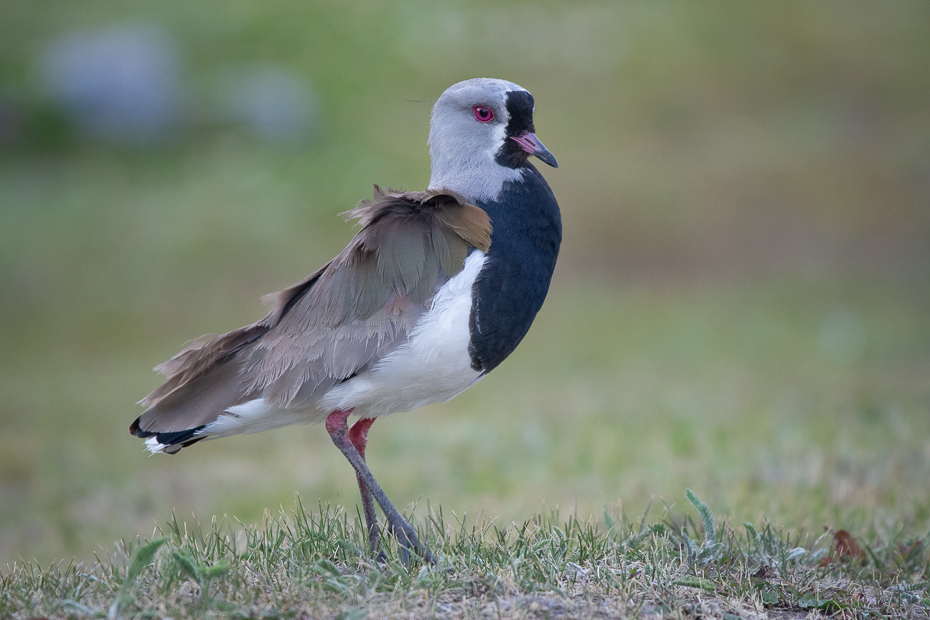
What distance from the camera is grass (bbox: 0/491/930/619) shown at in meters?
3.28

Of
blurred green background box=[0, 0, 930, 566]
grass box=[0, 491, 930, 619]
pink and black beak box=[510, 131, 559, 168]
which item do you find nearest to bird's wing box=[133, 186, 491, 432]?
pink and black beak box=[510, 131, 559, 168]

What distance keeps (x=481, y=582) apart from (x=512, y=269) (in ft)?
4.18

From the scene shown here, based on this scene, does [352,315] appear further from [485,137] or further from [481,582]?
[481,582]

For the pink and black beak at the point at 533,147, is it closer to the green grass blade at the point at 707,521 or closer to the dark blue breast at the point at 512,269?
the dark blue breast at the point at 512,269

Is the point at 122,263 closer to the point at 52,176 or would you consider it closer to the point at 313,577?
the point at 52,176

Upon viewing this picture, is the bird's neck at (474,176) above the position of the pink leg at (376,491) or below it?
above

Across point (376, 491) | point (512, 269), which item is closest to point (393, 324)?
point (512, 269)

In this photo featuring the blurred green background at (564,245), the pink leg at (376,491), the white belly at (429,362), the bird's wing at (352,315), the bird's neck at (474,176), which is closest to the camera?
the pink leg at (376,491)

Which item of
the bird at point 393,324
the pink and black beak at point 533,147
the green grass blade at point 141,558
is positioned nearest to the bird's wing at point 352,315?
the bird at point 393,324

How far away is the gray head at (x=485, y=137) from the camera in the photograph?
14.1 ft

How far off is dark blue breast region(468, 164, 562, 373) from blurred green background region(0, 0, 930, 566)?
2119mm

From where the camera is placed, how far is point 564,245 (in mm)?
14172

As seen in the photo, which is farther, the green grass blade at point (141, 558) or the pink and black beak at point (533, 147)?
the pink and black beak at point (533, 147)

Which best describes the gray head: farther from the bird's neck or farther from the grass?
the grass
